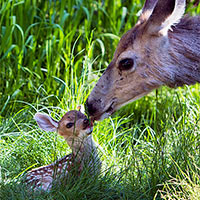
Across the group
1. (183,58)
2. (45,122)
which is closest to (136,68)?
(183,58)

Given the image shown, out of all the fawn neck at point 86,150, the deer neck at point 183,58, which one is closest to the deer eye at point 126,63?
the deer neck at point 183,58

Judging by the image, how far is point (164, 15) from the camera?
11.5ft

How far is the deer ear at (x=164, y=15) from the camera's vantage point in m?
3.43

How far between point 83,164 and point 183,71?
1028mm

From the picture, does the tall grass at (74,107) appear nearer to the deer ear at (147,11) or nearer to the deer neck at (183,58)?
the deer neck at (183,58)

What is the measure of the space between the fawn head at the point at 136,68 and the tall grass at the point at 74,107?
218 mm

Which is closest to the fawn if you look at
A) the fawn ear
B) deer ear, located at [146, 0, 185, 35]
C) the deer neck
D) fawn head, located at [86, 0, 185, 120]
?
the fawn ear

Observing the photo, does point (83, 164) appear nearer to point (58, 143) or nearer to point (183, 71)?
point (58, 143)

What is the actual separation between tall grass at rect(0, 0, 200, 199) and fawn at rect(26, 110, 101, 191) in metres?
0.09

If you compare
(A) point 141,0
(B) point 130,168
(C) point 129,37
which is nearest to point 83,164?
(B) point 130,168

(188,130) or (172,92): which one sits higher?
(188,130)

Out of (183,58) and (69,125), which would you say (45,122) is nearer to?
(69,125)

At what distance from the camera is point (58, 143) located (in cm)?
450

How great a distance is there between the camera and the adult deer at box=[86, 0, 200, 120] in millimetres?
3664
